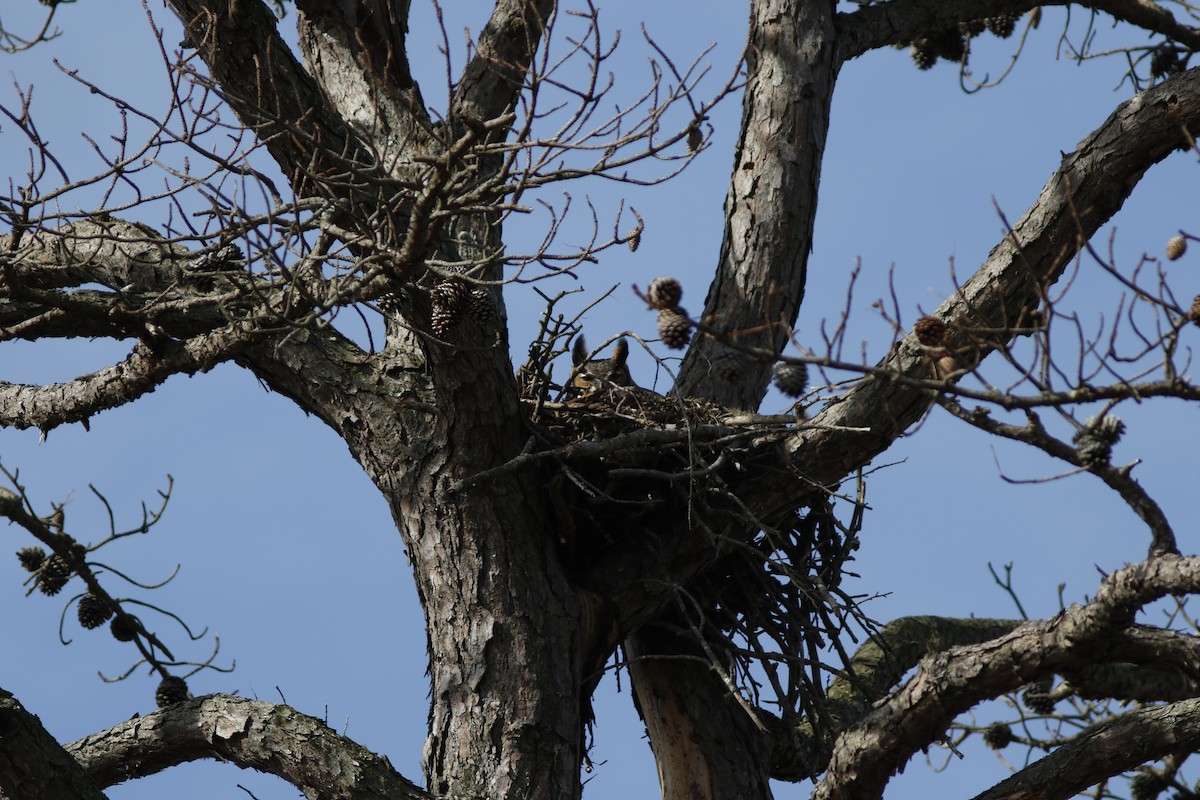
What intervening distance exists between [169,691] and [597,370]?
2.03 meters

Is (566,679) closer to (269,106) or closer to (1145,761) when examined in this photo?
(1145,761)

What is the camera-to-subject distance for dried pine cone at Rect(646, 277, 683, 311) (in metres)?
2.45

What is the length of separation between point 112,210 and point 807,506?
2.91 m

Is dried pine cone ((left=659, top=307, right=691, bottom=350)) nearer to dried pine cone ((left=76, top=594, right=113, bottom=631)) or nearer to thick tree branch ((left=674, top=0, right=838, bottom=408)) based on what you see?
thick tree branch ((left=674, top=0, right=838, bottom=408))

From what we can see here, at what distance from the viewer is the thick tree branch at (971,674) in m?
3.42

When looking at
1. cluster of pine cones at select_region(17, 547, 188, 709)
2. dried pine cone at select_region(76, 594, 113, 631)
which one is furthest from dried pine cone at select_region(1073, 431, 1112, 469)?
dried pine cone at select_region(76, 594, 113, 631)

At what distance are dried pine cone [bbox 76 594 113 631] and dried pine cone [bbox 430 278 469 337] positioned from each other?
170 centimetres

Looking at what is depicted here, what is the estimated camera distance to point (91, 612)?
4.68 m

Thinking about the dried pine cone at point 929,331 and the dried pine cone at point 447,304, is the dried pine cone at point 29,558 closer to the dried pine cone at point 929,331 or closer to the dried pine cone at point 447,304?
the dried pine cone at point 447,304

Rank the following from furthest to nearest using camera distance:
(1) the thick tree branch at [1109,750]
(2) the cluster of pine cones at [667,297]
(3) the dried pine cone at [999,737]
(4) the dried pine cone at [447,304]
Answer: (3) the dried pine cone at [999,737], (4) the dried pine cone at [447,304], (1) the thick tree branch at [1109,750], (2) the cluster of pine cones at [667,297]

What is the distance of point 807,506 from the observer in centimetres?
533

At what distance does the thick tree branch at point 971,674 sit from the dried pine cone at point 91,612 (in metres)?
2.59

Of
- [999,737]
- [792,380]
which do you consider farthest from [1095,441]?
[999,737]

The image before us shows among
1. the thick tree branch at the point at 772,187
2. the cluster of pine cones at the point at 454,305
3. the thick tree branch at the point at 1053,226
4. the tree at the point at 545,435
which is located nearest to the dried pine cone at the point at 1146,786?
the tree at the point at 545,435
